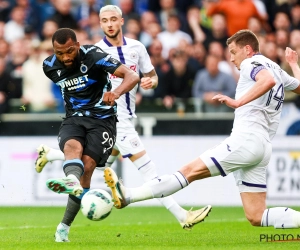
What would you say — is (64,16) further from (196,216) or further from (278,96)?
(278,96)

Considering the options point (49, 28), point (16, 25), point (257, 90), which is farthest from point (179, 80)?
point (257, 90)

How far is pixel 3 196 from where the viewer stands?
15.4 meters

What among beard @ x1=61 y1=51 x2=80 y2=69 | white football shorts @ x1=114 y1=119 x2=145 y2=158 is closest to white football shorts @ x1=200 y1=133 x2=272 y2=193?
beard @ x1=61 y1=51 x2=80 y2=69

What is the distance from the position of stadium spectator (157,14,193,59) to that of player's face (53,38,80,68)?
344 inches

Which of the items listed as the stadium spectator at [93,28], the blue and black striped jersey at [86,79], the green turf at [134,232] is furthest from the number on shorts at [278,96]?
the stadium spectator at [93,28]

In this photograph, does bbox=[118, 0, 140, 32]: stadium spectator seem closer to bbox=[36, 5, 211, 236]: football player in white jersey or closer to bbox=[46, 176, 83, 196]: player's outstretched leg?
bbox=[36, 5, 211, 236]: football player in white jersey

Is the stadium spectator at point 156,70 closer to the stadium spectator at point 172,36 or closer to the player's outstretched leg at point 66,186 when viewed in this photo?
the stadium spectator at point 172,36

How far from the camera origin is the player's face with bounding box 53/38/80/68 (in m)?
9.17

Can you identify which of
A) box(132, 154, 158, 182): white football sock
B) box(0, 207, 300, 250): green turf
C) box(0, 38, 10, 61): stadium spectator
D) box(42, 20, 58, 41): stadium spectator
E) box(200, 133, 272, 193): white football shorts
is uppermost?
box(42, 20, 58, 41): stadium spectator

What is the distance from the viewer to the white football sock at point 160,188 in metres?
9.20

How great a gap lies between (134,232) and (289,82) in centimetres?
303

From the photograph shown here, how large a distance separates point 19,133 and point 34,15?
421 centimetres

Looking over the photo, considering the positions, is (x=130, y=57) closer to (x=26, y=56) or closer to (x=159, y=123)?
(x=159, y=123)

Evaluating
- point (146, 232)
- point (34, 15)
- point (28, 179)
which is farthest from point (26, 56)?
point (146, 232)
